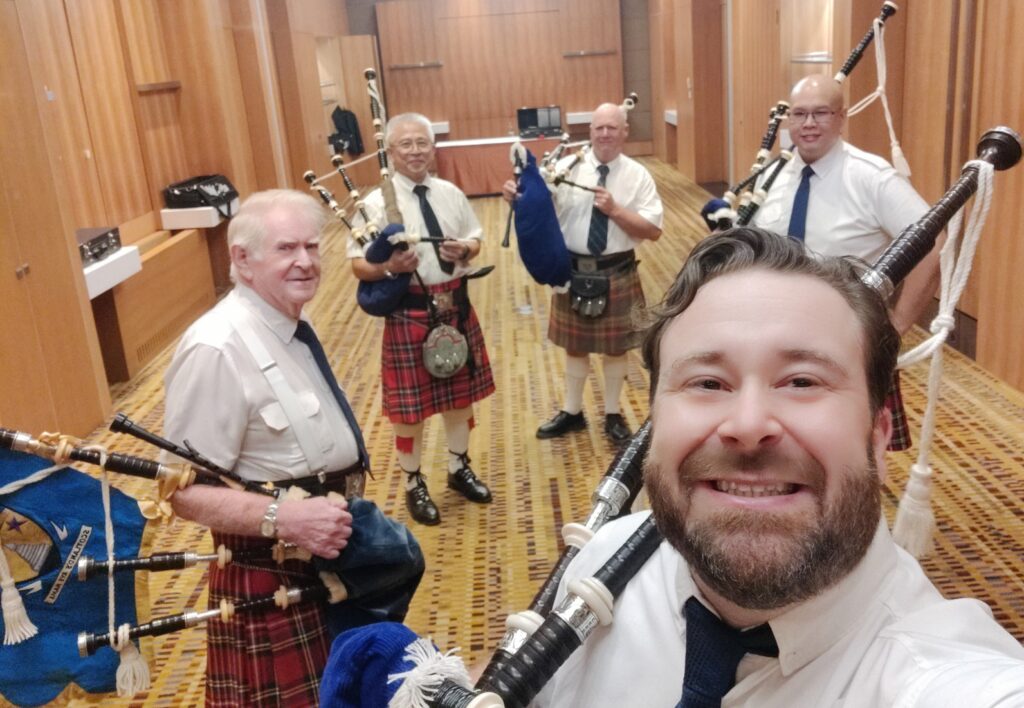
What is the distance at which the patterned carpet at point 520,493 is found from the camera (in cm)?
270

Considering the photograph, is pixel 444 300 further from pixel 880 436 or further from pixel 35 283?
pixel 880 436

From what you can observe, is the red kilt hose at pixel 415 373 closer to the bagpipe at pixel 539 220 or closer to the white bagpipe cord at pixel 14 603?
the bagpipe at pixel 539 220

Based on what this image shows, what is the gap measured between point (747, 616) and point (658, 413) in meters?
0.22

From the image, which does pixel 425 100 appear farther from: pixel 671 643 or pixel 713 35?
A: pixel 671 643

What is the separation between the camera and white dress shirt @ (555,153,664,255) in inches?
148

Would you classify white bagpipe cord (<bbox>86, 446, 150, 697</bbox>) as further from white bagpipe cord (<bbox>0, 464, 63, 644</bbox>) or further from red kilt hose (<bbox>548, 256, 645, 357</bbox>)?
red kilt hose (<bbox>548, 256, 645, 357</bbox>)

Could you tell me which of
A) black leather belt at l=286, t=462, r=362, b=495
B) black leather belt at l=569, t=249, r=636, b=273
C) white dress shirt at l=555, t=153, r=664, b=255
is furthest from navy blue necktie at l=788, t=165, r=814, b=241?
black leather belt at l=286, t=462, r=362, b=495

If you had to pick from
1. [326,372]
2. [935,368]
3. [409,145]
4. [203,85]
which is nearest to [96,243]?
[409,145]

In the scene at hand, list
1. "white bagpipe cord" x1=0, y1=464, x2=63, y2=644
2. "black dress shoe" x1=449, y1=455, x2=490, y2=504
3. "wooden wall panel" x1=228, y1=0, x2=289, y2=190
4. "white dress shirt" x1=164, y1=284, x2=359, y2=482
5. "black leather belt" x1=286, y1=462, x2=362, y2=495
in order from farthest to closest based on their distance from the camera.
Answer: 1. "wooden wall panel" x1=228, y1=0, x2=289, y2=190
2. "black dress shoe" x1=449, y1=455, x2=490, y2=504
3. "black leather belt" x1=286, y1=462, x2=362, y2=495
4. "white dress shirt" x1=164, y1=284, x2=359, y2=482
5. "white bagpipe cord" x1=0, y1=464, x2=63, y2=644

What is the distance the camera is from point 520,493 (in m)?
3.54

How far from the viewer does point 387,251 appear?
3.07 meters

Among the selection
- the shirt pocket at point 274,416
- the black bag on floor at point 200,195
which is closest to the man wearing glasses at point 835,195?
the shirt pocket at point 274,416

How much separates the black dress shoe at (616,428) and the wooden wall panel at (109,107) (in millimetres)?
3501

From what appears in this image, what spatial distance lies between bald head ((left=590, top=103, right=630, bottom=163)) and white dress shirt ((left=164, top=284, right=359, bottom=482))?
209cm
